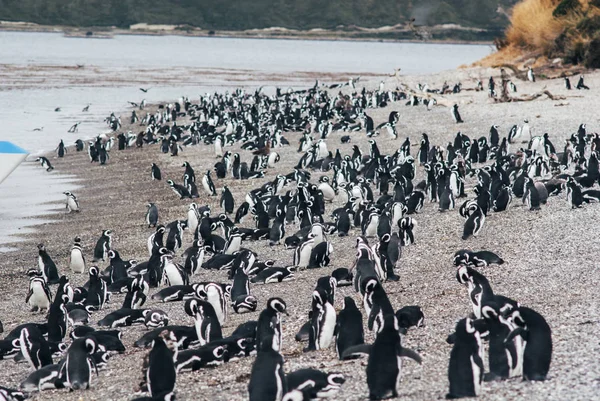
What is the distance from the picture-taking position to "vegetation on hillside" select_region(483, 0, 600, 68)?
29.7 m

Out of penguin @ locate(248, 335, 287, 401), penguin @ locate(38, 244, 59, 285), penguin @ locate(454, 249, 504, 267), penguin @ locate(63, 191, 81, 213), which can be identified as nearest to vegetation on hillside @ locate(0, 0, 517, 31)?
penguin @ locate(63, 191, 81, 213)

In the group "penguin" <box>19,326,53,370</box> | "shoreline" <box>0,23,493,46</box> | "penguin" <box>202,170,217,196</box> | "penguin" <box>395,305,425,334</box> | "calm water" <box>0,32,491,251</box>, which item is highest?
"penguin" <box>395,305,425,334</box>

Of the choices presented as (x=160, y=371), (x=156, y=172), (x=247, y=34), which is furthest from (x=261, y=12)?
(x=160, y=371)

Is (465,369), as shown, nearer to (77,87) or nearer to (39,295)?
(39,295)

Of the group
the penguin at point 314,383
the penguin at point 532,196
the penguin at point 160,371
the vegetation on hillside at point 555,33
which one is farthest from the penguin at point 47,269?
the vegetation on hillside at point 555,33

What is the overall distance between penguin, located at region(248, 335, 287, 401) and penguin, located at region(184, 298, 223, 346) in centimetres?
160

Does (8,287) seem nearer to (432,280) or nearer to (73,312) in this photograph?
(73,312)

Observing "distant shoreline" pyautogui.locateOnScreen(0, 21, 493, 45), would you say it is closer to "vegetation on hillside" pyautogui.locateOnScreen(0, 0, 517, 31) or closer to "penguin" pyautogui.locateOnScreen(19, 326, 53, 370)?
"vegetation on hillside" pyautogui.locateOnScreen(0, 0, 517, 31)

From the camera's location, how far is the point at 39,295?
902 centimetres

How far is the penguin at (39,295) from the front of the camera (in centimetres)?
899

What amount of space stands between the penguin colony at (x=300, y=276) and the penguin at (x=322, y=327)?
0.01 metres

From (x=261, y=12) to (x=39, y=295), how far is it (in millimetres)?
153377

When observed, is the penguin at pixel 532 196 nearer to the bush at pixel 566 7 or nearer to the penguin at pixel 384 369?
the penguin at pixel 384 369

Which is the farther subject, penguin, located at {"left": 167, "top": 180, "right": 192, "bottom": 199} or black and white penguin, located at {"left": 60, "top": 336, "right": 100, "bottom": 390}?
penguin, located at {"left": 167, "top": 180, "right": 192, "bottom": 199}
